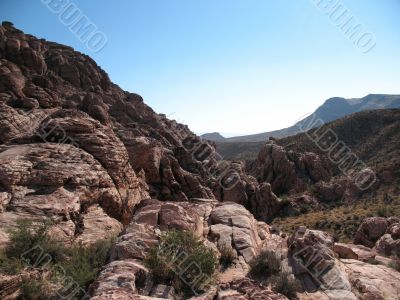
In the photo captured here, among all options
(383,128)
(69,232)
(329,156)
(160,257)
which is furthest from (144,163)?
(383,128)

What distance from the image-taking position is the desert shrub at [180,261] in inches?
337

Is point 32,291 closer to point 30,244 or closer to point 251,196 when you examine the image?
point 30,244

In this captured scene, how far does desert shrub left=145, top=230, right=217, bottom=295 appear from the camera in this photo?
8.55m

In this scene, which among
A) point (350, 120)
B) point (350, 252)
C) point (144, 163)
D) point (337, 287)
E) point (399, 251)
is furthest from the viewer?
point (350, 120)

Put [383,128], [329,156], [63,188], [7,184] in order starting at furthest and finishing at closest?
1. [383,128]
2. [329,156]
3. [63,188]
4. [7,184]

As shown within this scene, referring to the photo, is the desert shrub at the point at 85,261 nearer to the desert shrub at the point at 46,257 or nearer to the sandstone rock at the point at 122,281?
the desert shrub at the point at 46,257

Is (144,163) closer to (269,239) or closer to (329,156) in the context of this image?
(269,239)

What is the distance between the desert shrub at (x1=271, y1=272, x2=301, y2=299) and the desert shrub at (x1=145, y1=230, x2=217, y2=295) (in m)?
1.83

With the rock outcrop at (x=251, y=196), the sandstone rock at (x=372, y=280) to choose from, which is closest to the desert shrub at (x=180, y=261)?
the sandstone rock at (x=372, y=280)

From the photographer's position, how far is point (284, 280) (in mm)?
9422

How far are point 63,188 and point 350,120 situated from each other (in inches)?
3232

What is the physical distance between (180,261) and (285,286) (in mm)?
3062

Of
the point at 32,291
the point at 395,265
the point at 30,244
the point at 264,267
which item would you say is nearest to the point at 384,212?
the point at 395,265

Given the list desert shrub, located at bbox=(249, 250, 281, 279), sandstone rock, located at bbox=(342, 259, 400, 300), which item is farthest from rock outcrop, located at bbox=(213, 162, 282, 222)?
desert shrub, located at bbox=(249, 250, 281, 279)
